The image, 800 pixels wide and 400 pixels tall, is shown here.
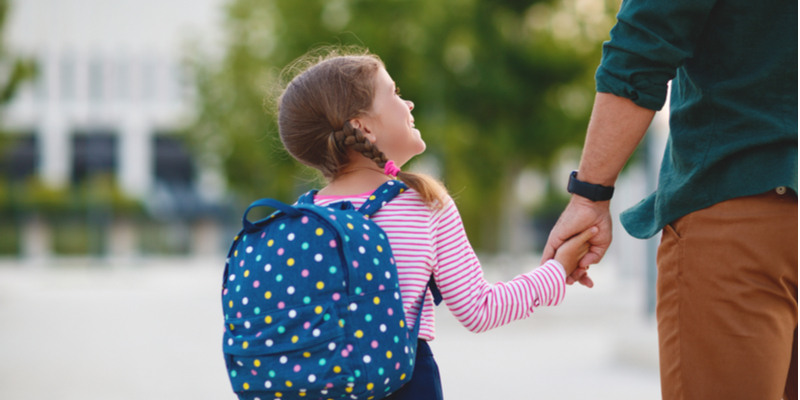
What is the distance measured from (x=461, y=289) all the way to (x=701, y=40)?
2.60ft

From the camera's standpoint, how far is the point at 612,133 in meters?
1.91

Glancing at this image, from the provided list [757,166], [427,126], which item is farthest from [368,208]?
[427,126]

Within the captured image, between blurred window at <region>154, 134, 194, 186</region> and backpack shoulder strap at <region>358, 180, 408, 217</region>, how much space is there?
2062 inches

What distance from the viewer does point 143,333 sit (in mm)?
10273

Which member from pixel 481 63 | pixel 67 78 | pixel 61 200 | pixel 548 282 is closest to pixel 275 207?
pixel 548 282

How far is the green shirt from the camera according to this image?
1.70 meters

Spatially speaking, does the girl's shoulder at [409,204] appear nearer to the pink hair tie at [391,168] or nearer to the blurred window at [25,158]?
the pink hair tie at [391,168]

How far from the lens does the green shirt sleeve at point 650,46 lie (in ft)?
5.77

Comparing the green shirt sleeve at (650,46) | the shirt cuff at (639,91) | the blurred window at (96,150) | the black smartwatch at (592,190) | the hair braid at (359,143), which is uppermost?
the blurred window at (96,150)

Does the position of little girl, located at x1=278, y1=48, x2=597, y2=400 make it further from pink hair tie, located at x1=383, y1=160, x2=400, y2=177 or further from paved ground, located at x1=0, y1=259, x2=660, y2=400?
paved ground, located at x1=0, y1=259, x2=660, y2=400

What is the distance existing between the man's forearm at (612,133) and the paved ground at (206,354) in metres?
4.19

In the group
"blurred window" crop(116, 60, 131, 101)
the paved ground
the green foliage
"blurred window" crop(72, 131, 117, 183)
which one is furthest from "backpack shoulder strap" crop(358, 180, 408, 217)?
"blurred window" crop(72, 131, 117, 183)

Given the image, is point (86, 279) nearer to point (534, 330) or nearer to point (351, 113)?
point (534, 330)

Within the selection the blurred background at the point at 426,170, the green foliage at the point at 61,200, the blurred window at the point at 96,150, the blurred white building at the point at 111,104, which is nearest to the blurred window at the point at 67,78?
the blurred white building at the point at 111,104
